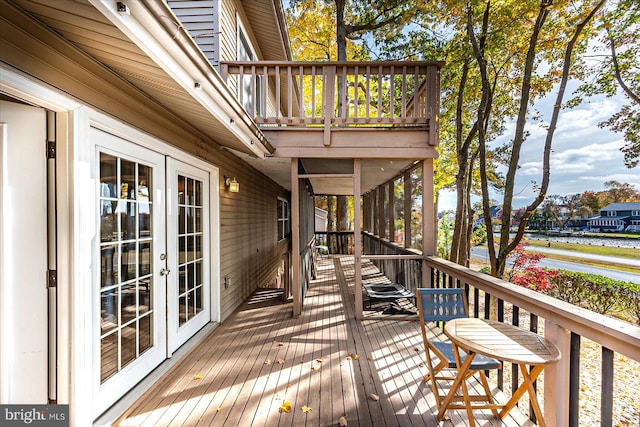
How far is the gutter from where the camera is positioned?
121 centimetres

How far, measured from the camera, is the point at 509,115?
10312 millimetres

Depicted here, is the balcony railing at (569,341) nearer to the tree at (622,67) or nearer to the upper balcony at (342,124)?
the upper balcony at (342,124)

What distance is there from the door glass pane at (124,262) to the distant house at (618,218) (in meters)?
29.7

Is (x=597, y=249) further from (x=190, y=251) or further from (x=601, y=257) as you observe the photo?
(x=190, y=251)

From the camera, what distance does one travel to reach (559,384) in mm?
1854

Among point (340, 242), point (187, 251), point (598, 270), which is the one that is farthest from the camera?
point (598, 270)

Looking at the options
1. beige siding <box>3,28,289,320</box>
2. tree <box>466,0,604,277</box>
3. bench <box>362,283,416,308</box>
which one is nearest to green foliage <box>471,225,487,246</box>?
tree <box>466,0,604,277</box>

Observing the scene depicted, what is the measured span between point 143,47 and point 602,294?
11140 mm

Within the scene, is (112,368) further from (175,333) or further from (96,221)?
(96,221)

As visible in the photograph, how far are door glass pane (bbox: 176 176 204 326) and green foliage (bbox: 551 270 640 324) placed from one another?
944cm

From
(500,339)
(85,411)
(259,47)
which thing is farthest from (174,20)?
(259,47)

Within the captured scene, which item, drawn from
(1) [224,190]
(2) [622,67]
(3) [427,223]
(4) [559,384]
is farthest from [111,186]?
(2) [622,67]

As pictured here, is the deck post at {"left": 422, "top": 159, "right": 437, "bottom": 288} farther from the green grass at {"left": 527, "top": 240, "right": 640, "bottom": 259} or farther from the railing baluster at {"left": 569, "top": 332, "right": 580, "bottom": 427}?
the green grass at {"left": 527, "top": 240, "right": 640, "bottom": 259}

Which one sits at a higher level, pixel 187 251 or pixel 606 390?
pixel 187 251
